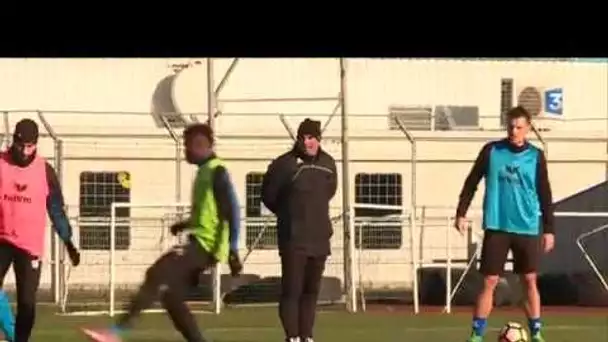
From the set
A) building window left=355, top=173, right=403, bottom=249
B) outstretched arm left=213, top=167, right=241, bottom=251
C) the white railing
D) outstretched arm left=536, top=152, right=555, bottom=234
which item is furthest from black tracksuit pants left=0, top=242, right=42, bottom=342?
building window left=355, top=173, right=403, bottom=249

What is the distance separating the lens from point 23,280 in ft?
36.2

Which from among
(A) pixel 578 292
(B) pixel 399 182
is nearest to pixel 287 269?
(A) pixel 578 292

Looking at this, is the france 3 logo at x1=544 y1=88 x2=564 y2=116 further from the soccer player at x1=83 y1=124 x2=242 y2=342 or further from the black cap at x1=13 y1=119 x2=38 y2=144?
the black cap at x1=13 y1=119 x2=38 y2=144

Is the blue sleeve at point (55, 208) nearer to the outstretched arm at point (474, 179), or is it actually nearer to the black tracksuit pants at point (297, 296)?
the black tracksuit pants at point (297, 296)

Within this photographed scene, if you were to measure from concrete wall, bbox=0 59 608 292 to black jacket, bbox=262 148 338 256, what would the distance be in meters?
13.9

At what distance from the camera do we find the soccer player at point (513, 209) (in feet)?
38.7

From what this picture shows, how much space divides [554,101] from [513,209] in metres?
21.0

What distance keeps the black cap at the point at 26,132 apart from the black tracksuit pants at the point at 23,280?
0.78 metres

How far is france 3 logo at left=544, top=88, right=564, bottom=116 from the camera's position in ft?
107

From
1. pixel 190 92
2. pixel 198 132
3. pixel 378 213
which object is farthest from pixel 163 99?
pixel 198 132

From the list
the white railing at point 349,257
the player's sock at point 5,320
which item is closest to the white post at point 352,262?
the white railing at point 349,257

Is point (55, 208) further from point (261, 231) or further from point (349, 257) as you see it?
point (261, 231)

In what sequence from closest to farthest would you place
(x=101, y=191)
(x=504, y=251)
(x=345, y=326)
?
1. (x=504, y=251)
2. (x=345, y=326)
3. (x=101, y=191)
